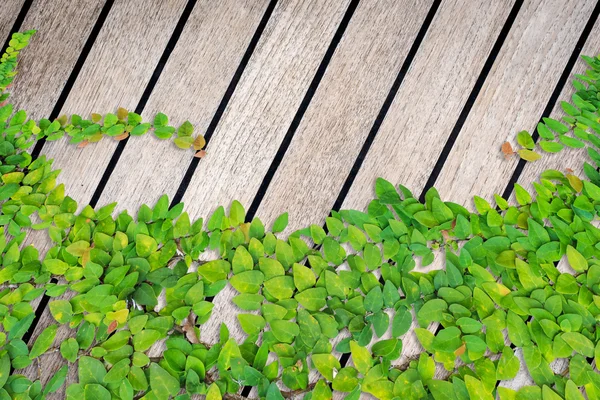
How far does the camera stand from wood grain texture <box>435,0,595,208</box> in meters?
0.94

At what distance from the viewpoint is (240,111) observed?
95 centimetres

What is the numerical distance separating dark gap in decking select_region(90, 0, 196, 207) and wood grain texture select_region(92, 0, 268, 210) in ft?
0.03

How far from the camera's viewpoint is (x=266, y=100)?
956 mm

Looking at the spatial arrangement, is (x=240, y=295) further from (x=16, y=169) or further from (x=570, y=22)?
(x=570, y=22)

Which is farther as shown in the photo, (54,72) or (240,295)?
(54,72)

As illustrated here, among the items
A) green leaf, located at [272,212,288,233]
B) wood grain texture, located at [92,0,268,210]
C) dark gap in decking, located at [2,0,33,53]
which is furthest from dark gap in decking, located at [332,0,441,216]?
dark gap in decking, located at [2,0,33,53]

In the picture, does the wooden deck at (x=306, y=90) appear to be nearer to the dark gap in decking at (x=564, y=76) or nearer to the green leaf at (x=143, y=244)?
the dark gap in decking at (x=564, y=76)

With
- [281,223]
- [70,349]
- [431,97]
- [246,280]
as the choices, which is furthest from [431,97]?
[70,349]

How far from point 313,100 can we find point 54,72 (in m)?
0.54

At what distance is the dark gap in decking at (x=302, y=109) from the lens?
3.11 feet

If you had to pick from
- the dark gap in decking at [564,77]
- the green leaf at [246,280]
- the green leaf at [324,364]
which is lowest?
the green leaf at [324,364]

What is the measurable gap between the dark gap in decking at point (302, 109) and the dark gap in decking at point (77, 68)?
0.45 meters

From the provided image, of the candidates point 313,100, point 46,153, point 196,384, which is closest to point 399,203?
point 313,100

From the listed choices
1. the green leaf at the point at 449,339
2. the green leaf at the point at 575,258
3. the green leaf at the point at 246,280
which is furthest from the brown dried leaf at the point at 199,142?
the green leaf at the point at 575,258
